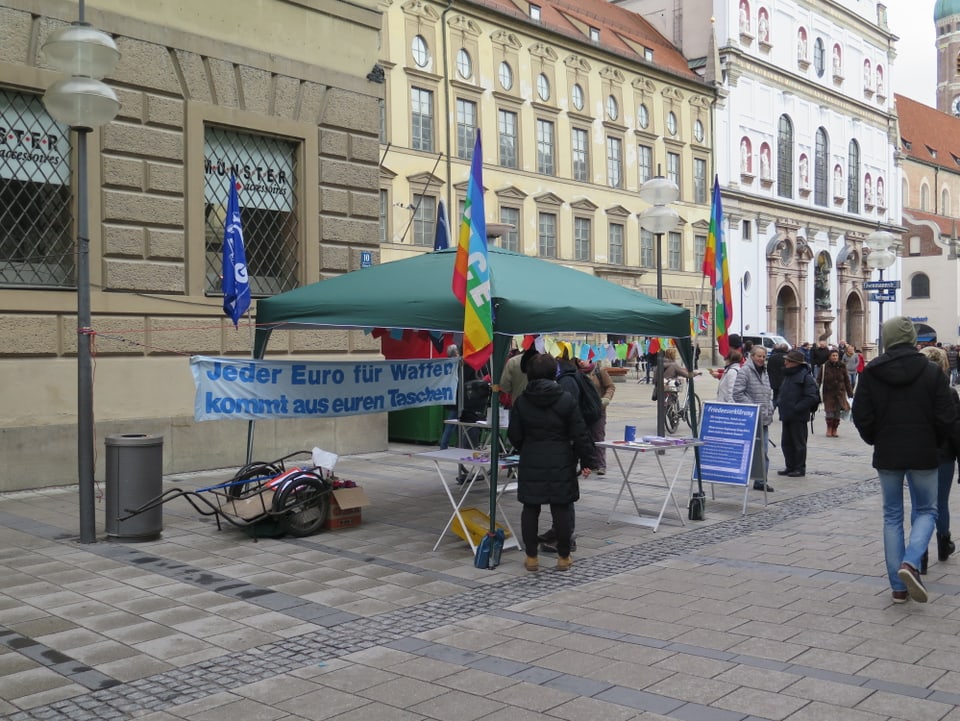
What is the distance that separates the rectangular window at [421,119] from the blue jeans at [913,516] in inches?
1105

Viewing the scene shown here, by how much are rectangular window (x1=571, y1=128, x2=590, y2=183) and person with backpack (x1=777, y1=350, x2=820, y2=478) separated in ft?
91.4

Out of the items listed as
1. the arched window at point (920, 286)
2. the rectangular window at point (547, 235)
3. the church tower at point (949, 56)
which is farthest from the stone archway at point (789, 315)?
the church tower at point (949, 56)

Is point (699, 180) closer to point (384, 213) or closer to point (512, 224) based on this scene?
point (512, 224)

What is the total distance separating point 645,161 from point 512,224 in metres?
9.42

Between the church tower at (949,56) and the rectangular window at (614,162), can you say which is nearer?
the rectangular window at (614,162)

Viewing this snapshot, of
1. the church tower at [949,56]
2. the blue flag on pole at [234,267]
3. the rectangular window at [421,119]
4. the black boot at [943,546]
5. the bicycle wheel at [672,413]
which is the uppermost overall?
the church tower at [949,56]

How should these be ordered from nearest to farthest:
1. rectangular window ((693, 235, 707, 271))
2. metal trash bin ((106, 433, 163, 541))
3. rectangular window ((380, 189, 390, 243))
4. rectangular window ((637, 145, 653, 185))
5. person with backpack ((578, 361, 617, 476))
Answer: metal trash bin ((106, 433, 163, 541)), person with backpack ((578, 361, 617, 476)), rectangular window ((380, 189, 390, 243)), rectangular window ((637, 145, 653, 185)), rectangular window ((693, 235, 707, 271))

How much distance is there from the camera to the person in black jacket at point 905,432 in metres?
6.88

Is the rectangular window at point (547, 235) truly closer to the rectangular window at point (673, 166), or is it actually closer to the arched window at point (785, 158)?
the rectangular window at point (673, 166)

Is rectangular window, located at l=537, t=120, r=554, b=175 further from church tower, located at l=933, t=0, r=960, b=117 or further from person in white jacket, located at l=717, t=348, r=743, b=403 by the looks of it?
church tower, located at l=933, t=0, r=960, b=117

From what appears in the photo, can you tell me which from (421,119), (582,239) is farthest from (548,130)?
(421,119)

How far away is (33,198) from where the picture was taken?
1186 centimetres

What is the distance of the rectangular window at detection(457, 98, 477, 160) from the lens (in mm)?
35250

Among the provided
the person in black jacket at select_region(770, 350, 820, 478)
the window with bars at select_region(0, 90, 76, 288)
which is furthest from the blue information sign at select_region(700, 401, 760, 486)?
the window with bars at select_region(0, 90, 76, 288)
